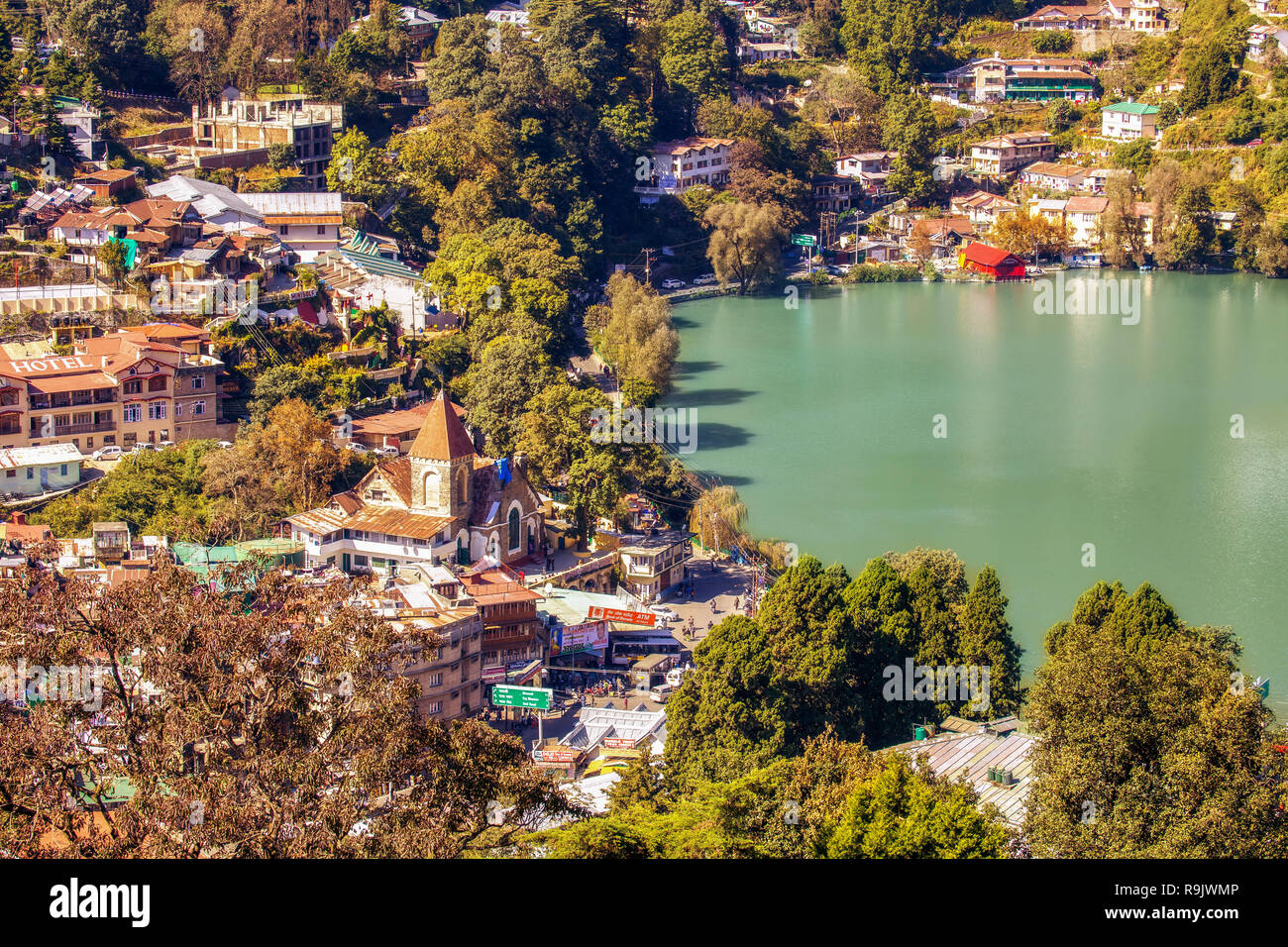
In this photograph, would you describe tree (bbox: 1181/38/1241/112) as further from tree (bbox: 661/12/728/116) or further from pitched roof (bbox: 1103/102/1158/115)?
tree (bbox: 661/12/728/116)

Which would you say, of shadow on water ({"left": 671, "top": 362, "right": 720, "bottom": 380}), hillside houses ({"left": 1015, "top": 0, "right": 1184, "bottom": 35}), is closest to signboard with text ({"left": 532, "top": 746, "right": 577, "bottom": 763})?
shadow on water ({"left": 671, "top": 362, "right": 720, "bottom": 380})

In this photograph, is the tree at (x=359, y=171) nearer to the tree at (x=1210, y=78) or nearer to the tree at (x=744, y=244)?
the tree at (x=744, y=244)

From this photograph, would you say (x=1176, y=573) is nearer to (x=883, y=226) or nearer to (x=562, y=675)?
(x=562, y=675)

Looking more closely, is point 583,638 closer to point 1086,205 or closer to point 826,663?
point 826,663

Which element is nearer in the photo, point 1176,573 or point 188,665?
point 188,665
